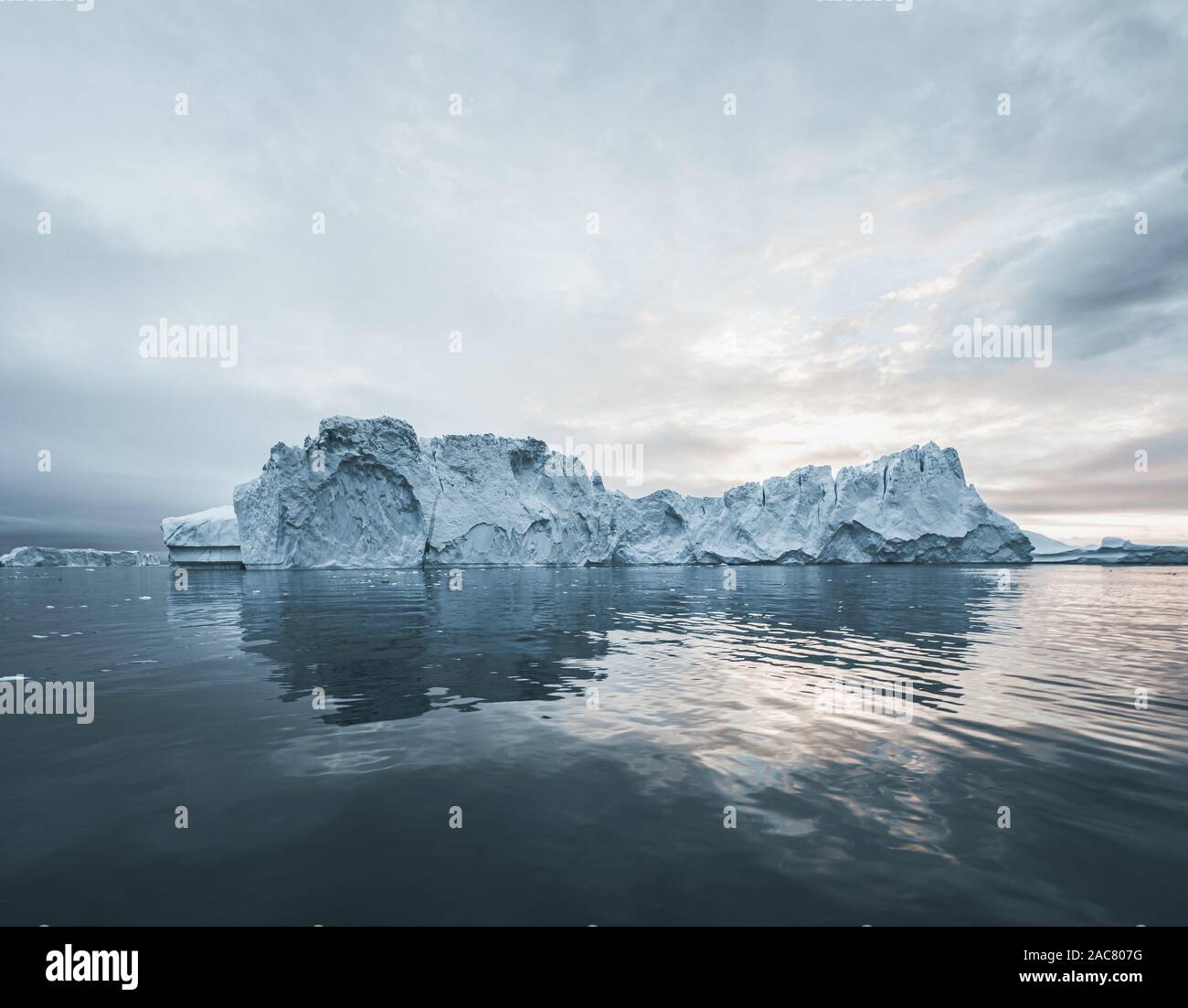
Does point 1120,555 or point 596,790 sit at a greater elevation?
point 596,790

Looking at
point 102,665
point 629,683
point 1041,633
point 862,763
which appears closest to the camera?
point 862,763

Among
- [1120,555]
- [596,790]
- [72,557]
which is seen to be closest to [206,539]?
[72,557]

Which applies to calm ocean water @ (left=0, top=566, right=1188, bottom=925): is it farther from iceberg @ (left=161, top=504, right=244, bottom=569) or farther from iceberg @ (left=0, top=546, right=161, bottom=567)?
iceberg @ (left=0, top=546, right=161, bottom=567)

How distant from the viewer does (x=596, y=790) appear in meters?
5.33

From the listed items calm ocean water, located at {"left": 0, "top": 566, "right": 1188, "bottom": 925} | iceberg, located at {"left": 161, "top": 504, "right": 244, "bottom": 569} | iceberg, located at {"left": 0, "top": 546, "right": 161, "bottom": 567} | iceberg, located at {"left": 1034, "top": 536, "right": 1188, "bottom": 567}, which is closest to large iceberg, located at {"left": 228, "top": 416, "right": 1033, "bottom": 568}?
iceberg, located at {"left": 161, "top": 504, "right": 244, "bottom": 569}

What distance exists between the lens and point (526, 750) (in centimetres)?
643

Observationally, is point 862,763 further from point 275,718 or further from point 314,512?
point 314,512

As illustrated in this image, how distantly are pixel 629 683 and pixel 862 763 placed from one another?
14.4 ft

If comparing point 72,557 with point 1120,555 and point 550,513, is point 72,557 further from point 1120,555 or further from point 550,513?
point 1120,555

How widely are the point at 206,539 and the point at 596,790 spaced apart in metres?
101

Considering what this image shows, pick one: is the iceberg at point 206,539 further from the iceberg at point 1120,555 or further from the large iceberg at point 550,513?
the iceberg at point 1120,555

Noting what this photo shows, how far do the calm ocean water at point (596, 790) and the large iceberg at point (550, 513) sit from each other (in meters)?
55.4

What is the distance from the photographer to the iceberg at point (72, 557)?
125 meters
